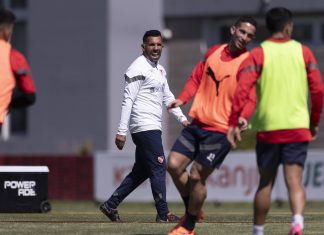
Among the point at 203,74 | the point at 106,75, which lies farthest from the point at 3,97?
the point at 106,75

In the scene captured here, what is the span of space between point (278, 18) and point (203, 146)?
4.80 ft

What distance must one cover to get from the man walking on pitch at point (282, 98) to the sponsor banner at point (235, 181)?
45.5 feet

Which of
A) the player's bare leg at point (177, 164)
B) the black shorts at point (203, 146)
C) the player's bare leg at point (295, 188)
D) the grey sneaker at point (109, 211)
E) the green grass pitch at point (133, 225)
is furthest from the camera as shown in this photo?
the grey sneaker at point (109, 211)

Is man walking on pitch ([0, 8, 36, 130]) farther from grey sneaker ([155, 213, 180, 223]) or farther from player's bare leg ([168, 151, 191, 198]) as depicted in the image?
grey sneaker ([155, 213, 180, 223])

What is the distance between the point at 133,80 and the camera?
39.8ft

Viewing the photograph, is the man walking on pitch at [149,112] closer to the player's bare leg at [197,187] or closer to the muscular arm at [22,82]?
the player's bare leg at [197,187]

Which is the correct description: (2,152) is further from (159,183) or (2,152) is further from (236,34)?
(236,34)

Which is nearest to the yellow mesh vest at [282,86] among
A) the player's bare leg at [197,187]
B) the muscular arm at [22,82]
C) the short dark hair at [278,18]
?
the short dark hair at [278,18]

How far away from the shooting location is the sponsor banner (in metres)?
23.3

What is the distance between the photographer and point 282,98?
9.15 metres

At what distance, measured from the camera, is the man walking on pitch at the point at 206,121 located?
32.8 ft

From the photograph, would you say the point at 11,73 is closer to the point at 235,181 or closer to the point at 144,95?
the point at 144,95

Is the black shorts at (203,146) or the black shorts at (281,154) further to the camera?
the black shorts at (203,146)

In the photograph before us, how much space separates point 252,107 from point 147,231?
206 centimetres
